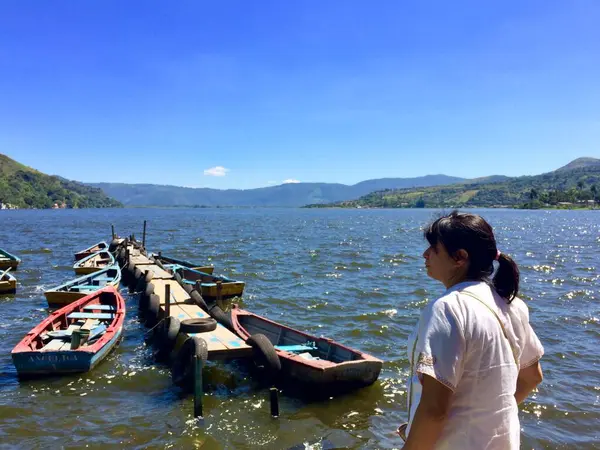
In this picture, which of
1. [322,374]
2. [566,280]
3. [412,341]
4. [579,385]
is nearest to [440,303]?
[412,341]

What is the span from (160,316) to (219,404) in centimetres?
552

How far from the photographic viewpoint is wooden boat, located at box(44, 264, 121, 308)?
1711 cm

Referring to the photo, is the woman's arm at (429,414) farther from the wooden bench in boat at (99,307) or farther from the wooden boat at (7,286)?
the wooden boat at (7,286)

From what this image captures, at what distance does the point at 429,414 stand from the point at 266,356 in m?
8.05

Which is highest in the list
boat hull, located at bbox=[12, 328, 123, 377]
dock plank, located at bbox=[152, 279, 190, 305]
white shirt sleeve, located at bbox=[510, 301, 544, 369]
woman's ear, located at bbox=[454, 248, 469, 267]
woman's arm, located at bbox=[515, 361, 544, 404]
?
woman's ear, located at bbox=[454, 248, 469, 267]

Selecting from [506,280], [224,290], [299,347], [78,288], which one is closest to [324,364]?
[299,347]

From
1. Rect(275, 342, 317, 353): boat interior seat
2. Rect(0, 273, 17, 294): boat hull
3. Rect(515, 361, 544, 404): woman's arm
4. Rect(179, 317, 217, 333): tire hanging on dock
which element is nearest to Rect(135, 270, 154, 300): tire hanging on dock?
Rect(0, 273, 17, 294): boat hull

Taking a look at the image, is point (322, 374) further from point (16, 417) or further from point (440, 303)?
point (440, 303)

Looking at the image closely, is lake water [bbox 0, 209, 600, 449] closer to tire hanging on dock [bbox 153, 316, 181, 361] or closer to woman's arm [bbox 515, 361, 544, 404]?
→ tire hanging on dock [bbox 153, 316, 181, 361]

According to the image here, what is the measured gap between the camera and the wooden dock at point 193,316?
1007cm

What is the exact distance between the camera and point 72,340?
11.0 meters

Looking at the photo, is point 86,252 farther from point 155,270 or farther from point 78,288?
point 78,288

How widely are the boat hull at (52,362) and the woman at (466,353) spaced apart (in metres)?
10.2

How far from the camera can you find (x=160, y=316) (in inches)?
561
